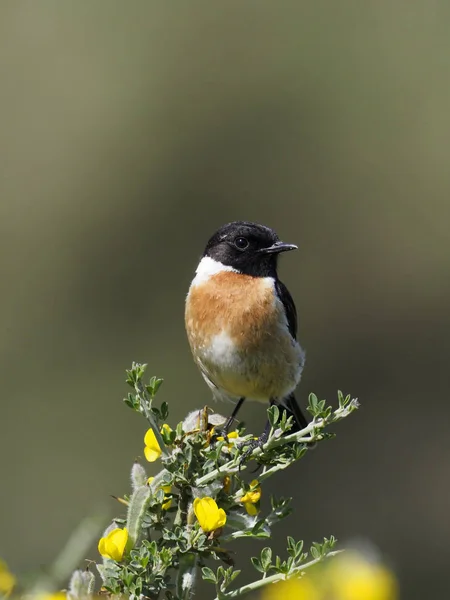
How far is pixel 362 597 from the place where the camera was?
41.9 inches

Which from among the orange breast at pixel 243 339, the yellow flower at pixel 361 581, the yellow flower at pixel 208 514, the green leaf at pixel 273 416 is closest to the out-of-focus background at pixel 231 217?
the orange breast at pixel 243 339

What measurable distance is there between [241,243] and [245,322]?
1.54 ft

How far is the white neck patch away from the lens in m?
4.21

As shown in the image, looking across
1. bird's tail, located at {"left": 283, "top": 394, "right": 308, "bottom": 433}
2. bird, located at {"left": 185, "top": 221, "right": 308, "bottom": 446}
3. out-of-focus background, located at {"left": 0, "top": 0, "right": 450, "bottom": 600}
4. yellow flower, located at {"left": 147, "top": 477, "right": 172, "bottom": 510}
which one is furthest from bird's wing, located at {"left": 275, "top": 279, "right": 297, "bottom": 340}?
out-of-focus background, located at {"left": 0, "top": 0, "right": 450, "bottom": 600}

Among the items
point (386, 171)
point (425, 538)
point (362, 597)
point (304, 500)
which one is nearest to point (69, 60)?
point (386, 171)

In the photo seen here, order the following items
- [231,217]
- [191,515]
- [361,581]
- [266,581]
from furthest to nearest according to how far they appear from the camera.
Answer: [231,217] → [191,515] → [266,581] → [361,581]

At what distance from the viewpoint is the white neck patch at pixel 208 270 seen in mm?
4207

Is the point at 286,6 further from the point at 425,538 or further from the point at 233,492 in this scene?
the point at 233,492

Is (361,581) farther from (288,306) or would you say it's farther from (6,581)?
(288,306)

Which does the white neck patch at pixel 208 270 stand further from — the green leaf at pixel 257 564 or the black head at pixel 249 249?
the green leaf at pixel 257 564

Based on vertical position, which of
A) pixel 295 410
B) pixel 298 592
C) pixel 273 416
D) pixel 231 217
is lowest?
pixel 231 217

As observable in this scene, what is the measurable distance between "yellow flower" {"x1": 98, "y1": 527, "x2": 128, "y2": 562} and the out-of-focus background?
697cm

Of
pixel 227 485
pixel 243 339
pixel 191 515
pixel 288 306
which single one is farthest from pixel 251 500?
pixel 288 306

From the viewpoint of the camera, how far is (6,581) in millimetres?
1270
